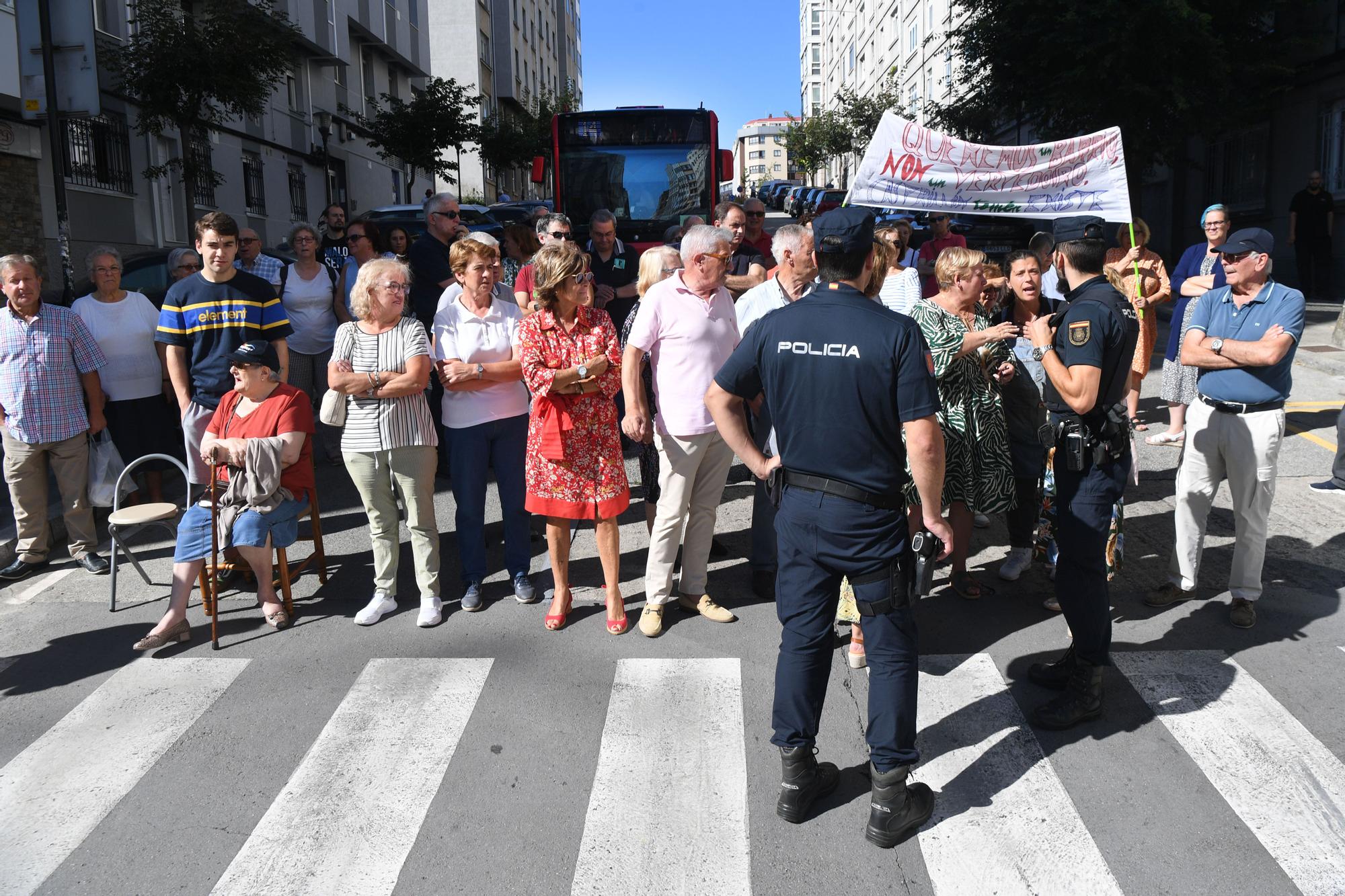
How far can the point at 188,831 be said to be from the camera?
11.6 feet

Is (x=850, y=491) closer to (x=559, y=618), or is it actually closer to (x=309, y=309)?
(x=559, y=618)

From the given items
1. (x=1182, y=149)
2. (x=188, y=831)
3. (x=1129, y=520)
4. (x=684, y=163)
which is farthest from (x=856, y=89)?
(x=188, y=831)

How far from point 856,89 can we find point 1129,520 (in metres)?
66.4

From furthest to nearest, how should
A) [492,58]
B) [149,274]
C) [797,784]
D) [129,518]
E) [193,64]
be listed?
[492,58], [193,64], [149,274], [129,518], [797,784]

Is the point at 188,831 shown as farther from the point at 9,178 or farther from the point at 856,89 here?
the point at 856,89

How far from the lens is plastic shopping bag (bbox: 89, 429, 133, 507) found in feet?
21.5

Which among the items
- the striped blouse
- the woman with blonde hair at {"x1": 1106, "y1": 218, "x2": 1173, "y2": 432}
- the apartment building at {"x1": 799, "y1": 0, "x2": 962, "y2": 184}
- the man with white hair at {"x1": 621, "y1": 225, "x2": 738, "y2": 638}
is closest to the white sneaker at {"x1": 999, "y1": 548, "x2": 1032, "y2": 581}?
the man with white hair at {"x1": 621, "y1": 225, "x2": 738, "y2": 638}

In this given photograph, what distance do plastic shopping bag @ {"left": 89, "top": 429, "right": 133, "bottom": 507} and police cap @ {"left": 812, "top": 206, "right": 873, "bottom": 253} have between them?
5.10 meters

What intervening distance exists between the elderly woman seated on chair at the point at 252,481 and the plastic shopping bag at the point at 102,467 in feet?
4.57

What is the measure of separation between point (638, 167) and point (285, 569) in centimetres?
1025

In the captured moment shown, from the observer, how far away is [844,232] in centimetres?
337

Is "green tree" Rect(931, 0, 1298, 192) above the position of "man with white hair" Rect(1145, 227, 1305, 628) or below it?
above

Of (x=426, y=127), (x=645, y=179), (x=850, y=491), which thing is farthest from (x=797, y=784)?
(x=426, y=127)

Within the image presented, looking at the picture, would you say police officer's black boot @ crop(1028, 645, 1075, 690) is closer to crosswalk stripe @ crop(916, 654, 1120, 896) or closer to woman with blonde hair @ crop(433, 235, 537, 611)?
crosswalk stripe @ crop(916, 654, 1120, 896)
